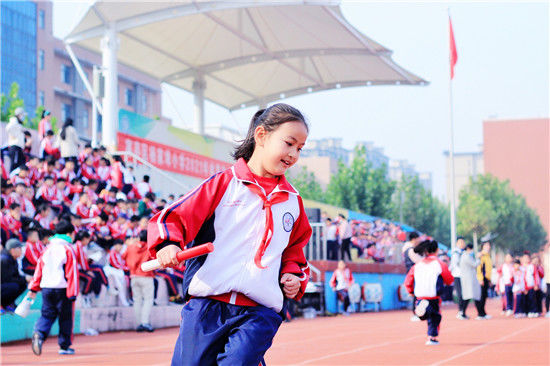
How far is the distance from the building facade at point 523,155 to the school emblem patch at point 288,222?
331 ft

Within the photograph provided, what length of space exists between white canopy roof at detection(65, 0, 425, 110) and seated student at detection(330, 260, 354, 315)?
7669 mm

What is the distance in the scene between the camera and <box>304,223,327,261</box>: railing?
2408 centimetres

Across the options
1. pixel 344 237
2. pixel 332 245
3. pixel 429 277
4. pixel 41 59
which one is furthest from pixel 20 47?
pixel 429 277

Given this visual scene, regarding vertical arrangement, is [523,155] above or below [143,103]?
below

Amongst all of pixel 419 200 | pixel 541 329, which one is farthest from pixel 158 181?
pixel 419 200

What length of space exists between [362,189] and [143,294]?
42.1m

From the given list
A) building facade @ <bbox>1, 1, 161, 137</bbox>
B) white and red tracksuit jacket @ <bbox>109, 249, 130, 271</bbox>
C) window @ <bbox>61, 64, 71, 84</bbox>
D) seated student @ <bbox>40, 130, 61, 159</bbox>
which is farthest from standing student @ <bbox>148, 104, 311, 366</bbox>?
window @ <bbox>61, 64, 71, 84</bbox>

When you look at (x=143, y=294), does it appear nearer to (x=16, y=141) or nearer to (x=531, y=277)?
(x=16, y=141)

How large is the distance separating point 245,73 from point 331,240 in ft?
38.0

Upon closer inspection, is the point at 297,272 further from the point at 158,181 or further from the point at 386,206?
the point at 386,206

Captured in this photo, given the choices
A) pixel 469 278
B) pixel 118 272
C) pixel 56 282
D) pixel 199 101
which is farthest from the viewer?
pixel 199 101

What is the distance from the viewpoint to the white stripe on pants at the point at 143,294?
49.8 feet

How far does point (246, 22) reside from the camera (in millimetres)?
28688

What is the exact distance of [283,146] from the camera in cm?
404
